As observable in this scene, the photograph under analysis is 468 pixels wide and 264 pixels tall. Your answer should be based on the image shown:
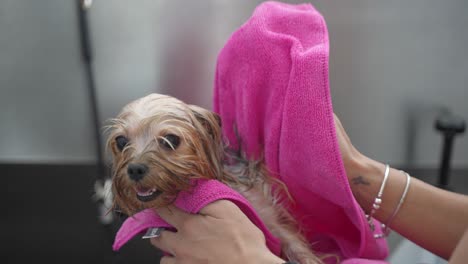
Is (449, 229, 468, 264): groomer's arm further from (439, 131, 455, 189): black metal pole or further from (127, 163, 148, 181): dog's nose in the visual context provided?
(439, 131, 455, 189): black metal pole

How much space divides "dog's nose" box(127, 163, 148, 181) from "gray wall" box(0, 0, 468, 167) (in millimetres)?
561

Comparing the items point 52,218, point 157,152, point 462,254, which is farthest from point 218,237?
point 52,218

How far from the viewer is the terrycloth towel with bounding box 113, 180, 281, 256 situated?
23.9 inches

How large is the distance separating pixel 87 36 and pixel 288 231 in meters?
0.80

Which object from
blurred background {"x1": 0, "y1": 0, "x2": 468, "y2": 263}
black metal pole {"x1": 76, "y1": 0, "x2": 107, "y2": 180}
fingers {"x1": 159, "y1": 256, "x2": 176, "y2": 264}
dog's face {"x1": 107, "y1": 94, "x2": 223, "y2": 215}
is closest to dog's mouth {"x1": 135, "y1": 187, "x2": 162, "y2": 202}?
dog's face {"x1": 107, "y1": 94, "x2": 223, "y2": 215}

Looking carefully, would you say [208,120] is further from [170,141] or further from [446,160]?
[446,160]

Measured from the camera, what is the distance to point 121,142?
0.61 metres

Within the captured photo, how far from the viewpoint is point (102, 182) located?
1353 millimetres

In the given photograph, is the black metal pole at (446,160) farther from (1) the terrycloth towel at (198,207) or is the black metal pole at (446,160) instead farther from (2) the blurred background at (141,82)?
(1) the terrycloth towel at (198,207)

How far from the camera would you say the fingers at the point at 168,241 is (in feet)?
2.07

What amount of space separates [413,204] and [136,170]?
407mm

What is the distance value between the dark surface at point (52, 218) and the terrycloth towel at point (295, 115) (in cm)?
80

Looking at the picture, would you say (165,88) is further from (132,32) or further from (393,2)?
(393,2)

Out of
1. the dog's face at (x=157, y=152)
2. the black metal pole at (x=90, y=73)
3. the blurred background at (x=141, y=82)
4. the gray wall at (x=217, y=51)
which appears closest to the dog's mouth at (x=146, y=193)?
the dog's face at (x=157, y=152)
